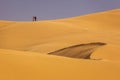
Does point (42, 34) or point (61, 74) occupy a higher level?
point (61, 74)

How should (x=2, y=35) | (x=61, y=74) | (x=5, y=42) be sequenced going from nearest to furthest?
1. (x=61, y=74)
2. (x=5, y=42)
3. (x=2, y=35)

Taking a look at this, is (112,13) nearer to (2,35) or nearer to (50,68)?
(2,35)

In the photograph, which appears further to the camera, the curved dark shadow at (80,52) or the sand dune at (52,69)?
the curved dark shadow at (80,52)

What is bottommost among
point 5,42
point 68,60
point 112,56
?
point 5,42

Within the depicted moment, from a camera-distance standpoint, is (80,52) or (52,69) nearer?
(52,69)

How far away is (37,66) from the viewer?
4105 mm

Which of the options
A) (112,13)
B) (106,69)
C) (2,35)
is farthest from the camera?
(112,13)

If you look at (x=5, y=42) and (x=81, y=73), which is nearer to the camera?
(x=81, y=73)

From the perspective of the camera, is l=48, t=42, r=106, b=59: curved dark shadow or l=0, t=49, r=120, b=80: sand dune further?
l=48, t=42, r=106, b=59: curved dark shadow

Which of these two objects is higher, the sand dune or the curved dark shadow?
the sand dune

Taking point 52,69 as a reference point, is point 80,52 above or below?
below

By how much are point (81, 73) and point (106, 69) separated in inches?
19.4

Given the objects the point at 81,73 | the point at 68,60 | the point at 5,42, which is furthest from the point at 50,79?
the point at 5,42

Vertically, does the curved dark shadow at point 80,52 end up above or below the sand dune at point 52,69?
below
